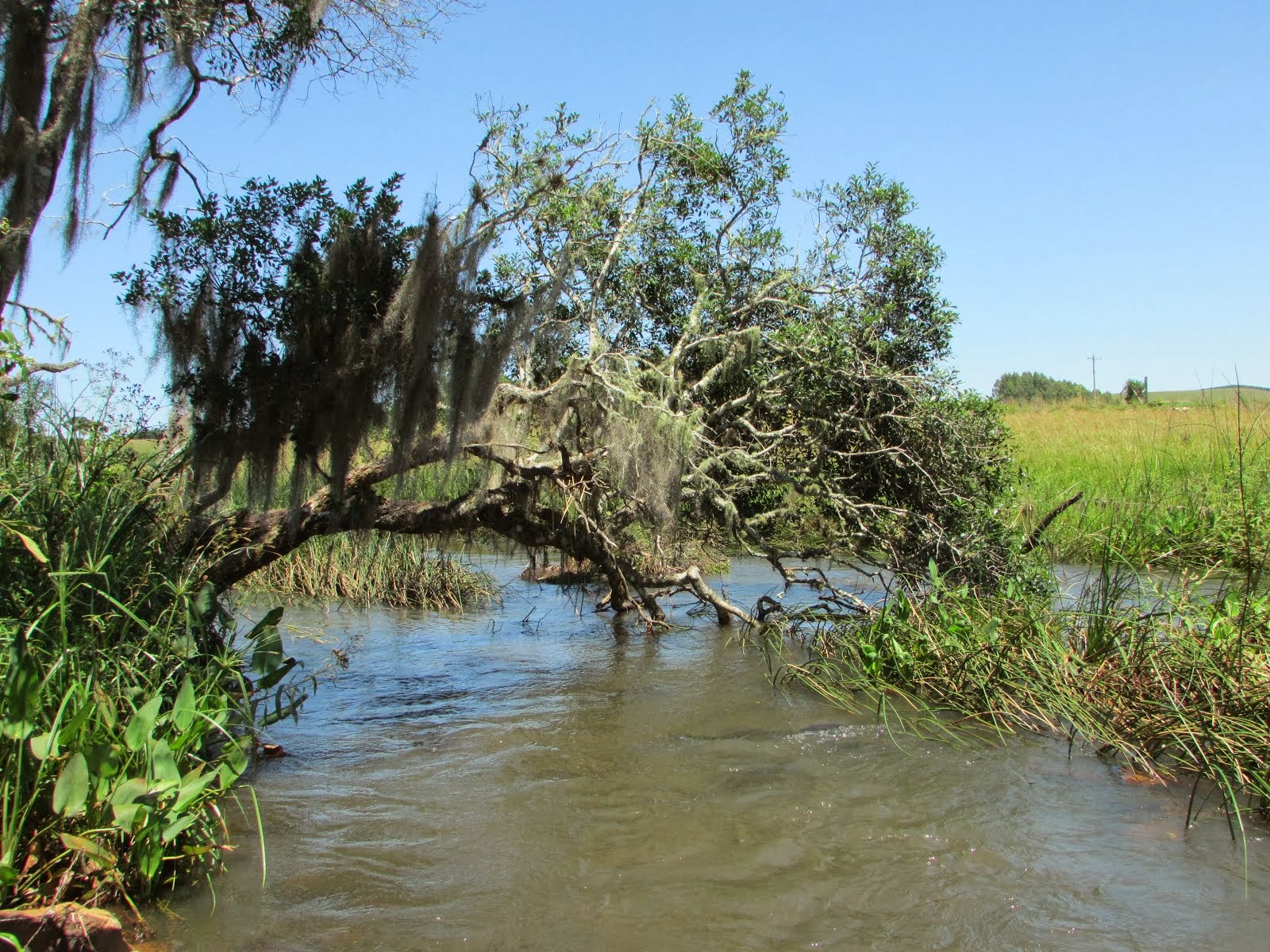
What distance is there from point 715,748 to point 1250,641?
3222 millimetres

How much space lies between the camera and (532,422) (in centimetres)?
732

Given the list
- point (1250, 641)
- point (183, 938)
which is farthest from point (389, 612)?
point (1250, 641)

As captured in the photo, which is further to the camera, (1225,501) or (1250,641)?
(1225,501)

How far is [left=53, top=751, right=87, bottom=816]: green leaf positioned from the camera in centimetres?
320

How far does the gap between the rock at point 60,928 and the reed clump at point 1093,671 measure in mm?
4448

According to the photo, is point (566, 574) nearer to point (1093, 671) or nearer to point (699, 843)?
point (1093, 671)

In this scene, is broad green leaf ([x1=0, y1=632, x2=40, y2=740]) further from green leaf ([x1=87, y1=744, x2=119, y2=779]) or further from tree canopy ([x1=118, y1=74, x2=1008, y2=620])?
tree canopy ([x1=118, y1=74, x2=1008, y2=620])

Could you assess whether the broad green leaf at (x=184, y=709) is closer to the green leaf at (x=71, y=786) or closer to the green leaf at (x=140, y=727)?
the green leaf at (x=140, y=727)

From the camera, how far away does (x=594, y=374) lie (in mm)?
7016

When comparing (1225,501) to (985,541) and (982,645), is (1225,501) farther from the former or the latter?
(982,645)

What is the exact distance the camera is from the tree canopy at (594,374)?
5.96 metres

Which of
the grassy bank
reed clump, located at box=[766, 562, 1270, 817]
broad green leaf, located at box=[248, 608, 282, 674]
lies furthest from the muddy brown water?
the grassy bank

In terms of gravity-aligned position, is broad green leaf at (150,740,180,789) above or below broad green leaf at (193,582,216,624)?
below

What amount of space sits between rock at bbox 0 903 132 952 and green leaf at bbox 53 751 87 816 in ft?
1.09
